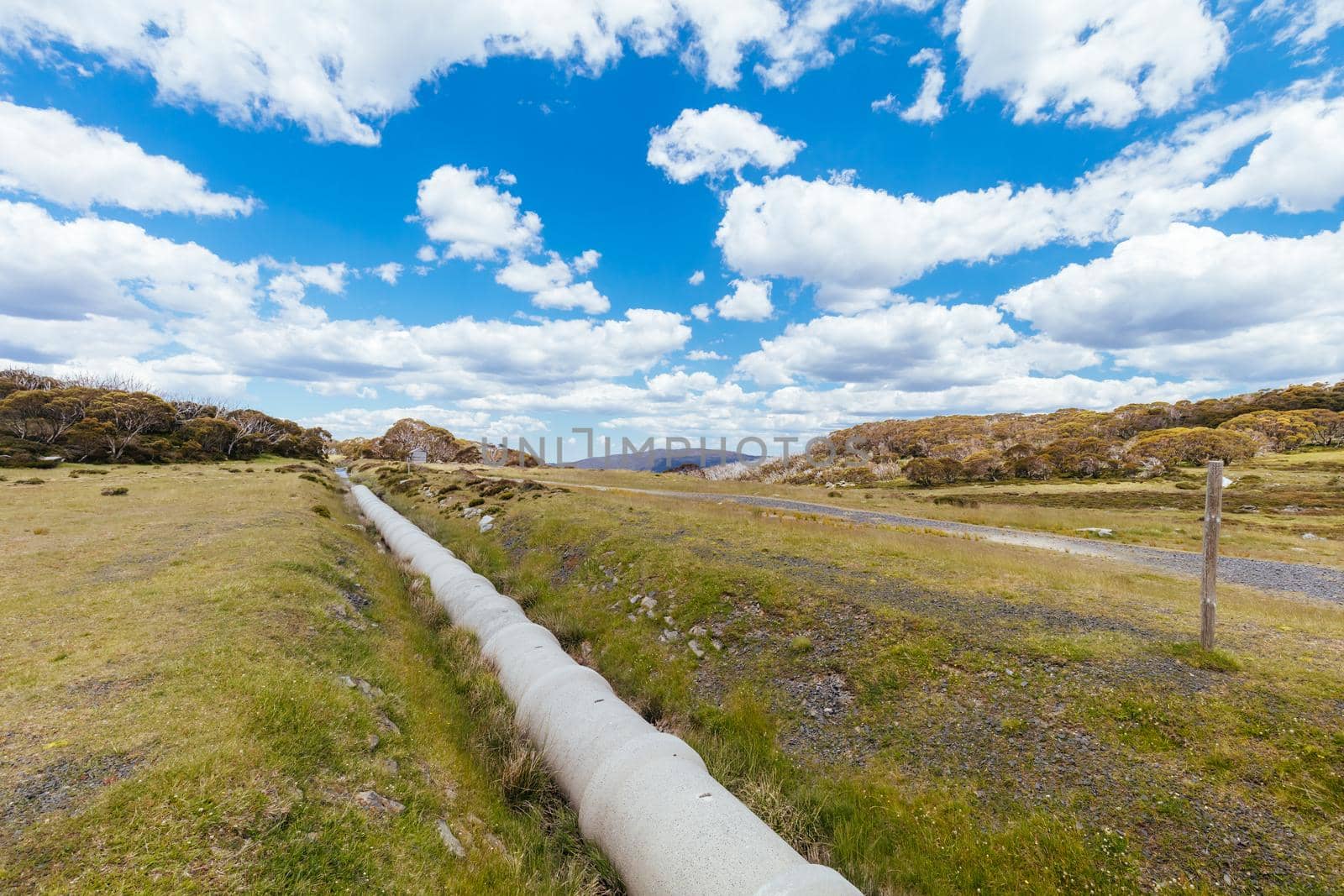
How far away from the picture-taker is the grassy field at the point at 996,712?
6301 mm

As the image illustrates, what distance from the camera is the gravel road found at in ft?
55.9

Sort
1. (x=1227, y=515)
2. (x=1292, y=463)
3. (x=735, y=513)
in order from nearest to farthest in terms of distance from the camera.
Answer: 1. (x=735, y=513)
2. (x=1227, y=515)
3. (x=1292, y=463)

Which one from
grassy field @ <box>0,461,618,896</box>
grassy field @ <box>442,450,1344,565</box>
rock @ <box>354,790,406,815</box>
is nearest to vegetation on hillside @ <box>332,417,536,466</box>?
grassy field @ <box>442,450,1344,565</box>

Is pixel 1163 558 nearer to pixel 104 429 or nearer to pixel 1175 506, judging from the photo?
pixel 1175 506

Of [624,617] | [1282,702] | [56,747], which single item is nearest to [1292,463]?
[1282,702]

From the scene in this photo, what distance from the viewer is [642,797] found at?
6.81 metres

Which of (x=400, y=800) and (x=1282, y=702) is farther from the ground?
(x=1282, y=702)

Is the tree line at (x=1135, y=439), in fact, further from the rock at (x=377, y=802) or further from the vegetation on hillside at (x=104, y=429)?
the vegetation on hillside at (x=104, y=429)

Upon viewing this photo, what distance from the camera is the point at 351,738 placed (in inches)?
296

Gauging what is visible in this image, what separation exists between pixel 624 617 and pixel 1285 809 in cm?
1267

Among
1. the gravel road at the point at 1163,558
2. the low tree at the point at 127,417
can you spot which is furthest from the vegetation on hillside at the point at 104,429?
the gravel road at the point at 1163,558

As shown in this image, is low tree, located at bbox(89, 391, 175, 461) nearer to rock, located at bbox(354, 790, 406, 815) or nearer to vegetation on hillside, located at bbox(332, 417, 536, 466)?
vegetation on hillside, located at bbox(332, 417, 536, 466)

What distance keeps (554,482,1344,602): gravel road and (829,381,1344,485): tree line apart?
32872 millimetres

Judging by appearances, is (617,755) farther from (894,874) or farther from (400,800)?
(894,874)
